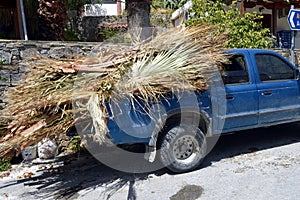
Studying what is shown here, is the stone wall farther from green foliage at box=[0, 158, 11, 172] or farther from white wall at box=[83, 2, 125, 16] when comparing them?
white wall at box=[83, 2, 125, 16]

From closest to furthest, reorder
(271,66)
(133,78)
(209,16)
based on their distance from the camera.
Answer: (133,78) → (271,66) → (209,16)

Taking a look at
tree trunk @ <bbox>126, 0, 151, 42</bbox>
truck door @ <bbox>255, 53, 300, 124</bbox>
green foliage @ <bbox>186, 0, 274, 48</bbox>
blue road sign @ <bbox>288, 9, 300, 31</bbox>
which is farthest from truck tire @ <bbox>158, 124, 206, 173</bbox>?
blue road sign @ <bbox>288, 9, 300, 31</bbox>

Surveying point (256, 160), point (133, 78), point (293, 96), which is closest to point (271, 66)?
point (293, 96)

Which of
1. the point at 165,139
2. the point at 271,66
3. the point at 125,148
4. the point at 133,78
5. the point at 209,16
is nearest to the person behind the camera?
the point at 133,78

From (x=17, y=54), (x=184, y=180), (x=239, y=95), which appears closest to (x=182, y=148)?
(x=184, y=180)

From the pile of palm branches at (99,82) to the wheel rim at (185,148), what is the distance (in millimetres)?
792

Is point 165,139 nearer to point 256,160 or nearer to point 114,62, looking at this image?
point 114,62

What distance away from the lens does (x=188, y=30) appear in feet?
14.5

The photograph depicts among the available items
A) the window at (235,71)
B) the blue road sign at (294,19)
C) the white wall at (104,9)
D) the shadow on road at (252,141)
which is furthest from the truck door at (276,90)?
the white wall at (104,9)

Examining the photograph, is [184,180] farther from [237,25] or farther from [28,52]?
[237,25]

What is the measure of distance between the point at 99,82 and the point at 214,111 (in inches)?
70.7

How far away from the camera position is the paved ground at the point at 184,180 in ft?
12.2

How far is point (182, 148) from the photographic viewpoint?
169 inches

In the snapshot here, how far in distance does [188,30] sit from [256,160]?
2377 millimetres
